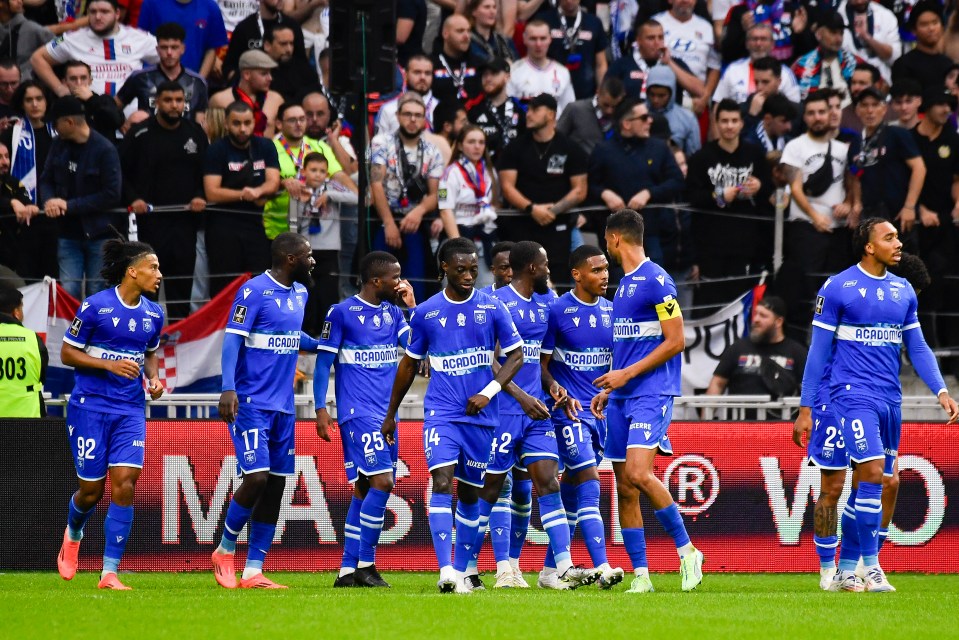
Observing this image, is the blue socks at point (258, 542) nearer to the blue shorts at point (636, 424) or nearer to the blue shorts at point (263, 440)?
the blue shorts at point (263, 440)

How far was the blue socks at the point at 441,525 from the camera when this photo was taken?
429 inches

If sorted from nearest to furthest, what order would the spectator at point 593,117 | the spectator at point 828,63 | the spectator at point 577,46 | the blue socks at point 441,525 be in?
the blue socks at point 441,525 < the spectator at point 593,117 < the spectator at point 828,63 < the spectator at point 577,46

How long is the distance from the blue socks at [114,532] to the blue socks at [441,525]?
2.76 metres

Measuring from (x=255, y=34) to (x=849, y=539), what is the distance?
37.6 feet

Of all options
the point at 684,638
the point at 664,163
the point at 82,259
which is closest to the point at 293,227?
the point at 82,259

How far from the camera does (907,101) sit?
59.6 feet

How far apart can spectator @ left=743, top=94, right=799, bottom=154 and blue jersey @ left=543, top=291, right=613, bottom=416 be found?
6.60m

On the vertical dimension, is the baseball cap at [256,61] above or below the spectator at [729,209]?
above

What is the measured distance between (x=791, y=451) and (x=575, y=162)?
15.6 feet

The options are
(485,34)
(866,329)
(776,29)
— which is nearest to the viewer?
(866,329)

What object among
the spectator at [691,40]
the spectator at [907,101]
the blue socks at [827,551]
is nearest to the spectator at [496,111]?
the spectator at [691,40]

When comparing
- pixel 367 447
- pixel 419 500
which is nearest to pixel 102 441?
pixel 367 447

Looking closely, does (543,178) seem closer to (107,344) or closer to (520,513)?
(520,513)

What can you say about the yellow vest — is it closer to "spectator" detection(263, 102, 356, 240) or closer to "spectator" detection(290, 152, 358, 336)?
"spectator" detection(290, 152, 358, 336)
